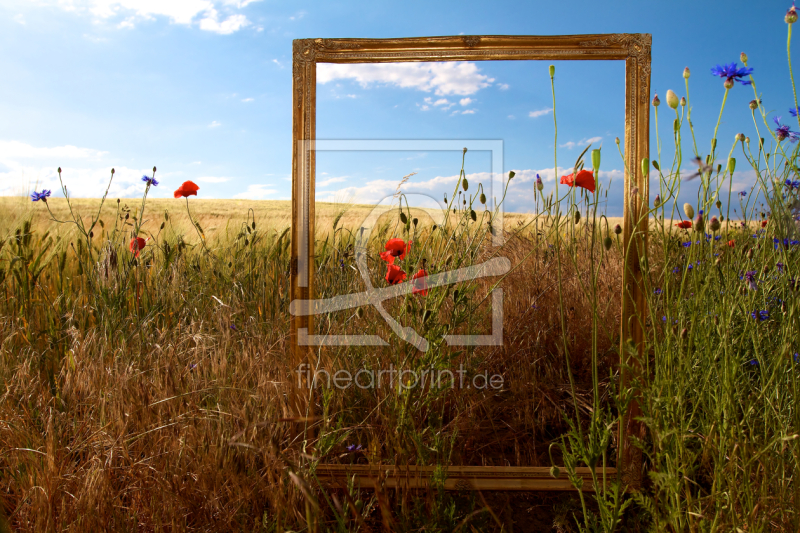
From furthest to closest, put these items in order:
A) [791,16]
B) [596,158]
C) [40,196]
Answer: [40,196], [791,16], [596,158]

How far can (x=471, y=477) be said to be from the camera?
1406mm

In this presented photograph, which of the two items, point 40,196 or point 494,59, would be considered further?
point 40,196

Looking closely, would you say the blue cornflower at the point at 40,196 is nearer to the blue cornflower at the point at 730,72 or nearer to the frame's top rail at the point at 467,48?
the frame's top rail at the point at 467,48

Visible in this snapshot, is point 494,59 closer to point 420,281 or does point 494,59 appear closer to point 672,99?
point 672,99

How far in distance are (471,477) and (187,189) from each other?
6.61 ft

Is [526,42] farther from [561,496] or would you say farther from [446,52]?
[561,496]

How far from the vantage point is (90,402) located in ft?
5.41

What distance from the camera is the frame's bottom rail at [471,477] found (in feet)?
4.44

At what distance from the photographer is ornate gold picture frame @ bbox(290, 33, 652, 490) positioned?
56.4 inches

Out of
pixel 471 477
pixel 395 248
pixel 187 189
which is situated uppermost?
Answer: pixel 187 189

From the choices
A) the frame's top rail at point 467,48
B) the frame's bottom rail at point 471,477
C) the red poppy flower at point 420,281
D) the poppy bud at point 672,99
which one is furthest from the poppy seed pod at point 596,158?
the frame's bottom rail at point 471,477

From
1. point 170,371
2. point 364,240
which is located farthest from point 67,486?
point 364,240

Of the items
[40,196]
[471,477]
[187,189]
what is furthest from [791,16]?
[40,196]

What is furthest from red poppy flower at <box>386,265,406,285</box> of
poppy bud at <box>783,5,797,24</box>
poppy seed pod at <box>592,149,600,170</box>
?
poppy bud at <box>783,5,797,24</box>
